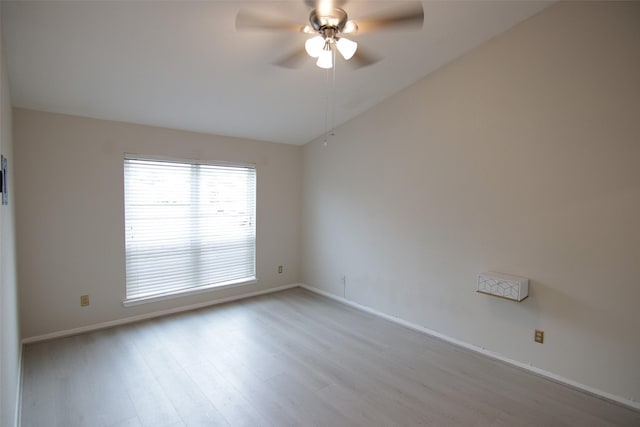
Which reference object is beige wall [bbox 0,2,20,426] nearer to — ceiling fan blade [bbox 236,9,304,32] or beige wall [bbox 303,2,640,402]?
ceiling fan blade [bbox 236,9,304,32]

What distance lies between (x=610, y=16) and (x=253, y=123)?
3352 mm

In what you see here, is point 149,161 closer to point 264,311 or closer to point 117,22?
point 117,22

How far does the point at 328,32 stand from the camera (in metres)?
1.97

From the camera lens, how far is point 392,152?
377cm

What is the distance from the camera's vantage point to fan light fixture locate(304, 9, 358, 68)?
189 centimetres

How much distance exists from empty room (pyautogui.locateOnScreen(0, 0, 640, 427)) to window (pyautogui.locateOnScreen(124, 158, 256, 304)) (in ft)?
0.09

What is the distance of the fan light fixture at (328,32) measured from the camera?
1888 mm

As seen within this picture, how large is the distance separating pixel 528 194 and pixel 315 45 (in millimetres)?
2111

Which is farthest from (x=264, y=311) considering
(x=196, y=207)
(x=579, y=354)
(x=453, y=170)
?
(x=579, y=354)

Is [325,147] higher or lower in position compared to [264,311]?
higher


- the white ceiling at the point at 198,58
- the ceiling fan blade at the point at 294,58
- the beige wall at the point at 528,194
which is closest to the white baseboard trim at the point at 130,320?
the beige wall at the point at 528,194

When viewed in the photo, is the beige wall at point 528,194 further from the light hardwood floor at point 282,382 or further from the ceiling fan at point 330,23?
the ceiling fan at point 330,23

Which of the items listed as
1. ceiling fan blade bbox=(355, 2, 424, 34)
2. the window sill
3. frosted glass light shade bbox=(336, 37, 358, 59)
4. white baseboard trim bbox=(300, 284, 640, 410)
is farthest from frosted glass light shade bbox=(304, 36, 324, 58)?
the window sill

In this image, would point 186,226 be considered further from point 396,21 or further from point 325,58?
point 396,21
